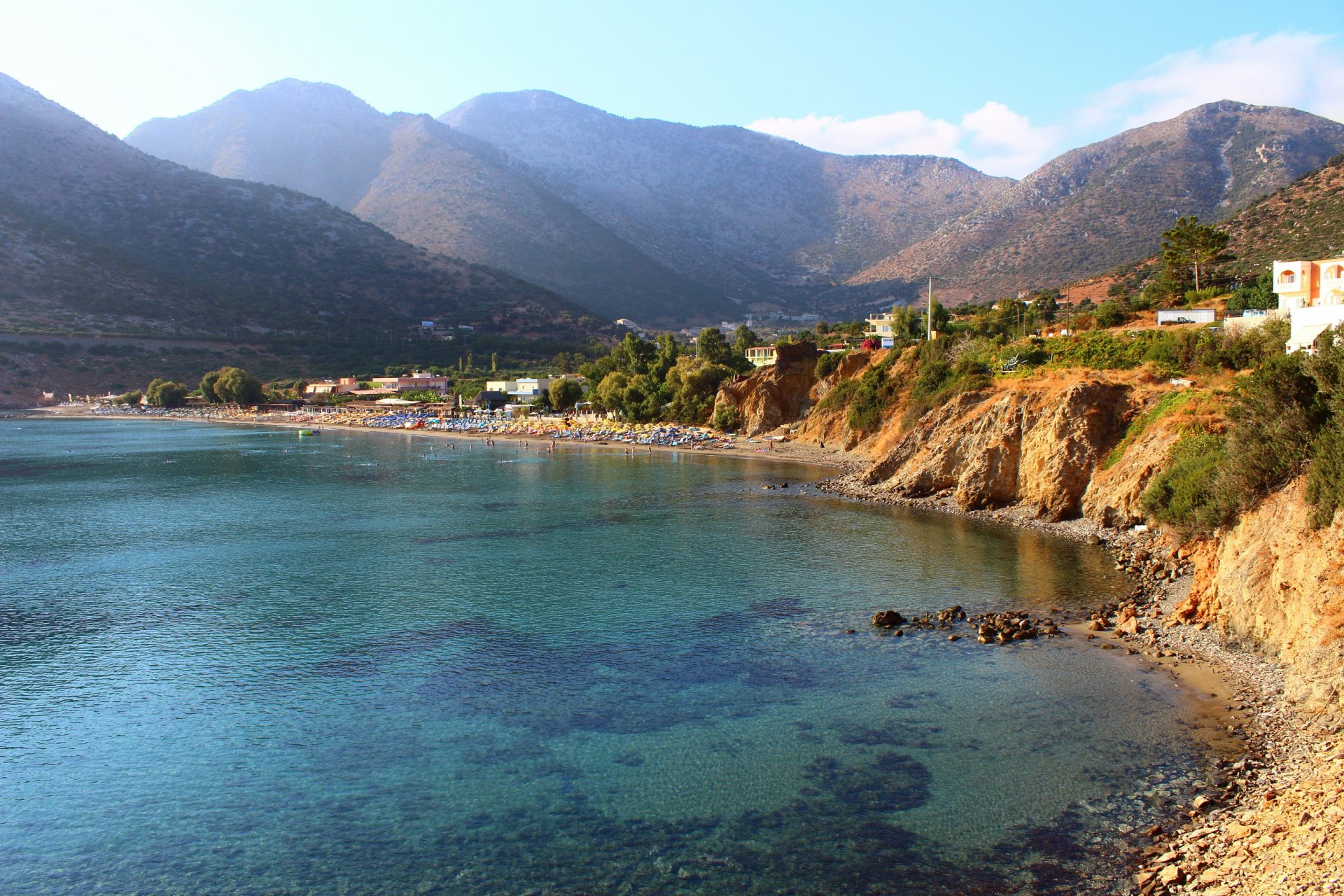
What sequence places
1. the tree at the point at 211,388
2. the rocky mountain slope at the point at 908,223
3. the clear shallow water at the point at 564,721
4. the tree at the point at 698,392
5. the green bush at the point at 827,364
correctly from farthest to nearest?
the tree at the point at 211,388 → the rocky mountain slope at the point at 908,223 → the tree at the point at 698,392 → the green bush at the point at 827,364 → the clear shallow water at the point at 564,721

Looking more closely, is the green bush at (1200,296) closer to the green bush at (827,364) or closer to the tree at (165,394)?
the green bush at (827,364)

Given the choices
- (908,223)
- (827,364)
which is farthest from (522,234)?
(827,364)

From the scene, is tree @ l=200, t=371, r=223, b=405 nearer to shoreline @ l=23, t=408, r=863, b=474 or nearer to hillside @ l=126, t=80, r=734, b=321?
shoreline @ l=23, t=408, r=863, b=474

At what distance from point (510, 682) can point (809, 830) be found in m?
7.87

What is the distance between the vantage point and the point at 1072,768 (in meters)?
14.1

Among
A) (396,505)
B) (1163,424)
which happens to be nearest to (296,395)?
(396,505)

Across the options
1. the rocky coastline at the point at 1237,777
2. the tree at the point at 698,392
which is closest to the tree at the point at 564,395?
the tree at the point at 698,392

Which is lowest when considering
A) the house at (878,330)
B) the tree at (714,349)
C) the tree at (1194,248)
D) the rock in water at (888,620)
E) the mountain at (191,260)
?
the rock in water at (888,620)

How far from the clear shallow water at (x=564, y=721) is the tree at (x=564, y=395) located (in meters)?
59.4

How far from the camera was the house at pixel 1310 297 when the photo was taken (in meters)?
24.5

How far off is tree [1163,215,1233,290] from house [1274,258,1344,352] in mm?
15931

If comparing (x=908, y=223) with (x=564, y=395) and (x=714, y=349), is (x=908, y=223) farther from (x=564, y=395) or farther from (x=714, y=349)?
(x=714, y=349)

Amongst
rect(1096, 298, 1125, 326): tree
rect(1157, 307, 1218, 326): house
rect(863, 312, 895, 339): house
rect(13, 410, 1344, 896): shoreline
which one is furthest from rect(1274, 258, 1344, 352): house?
rect(863, 312, 895, 339): house

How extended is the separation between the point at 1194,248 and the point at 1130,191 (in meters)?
60.5
